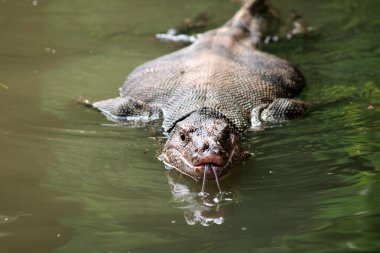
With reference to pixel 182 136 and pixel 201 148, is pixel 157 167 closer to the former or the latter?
pixel 182 136

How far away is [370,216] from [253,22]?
584 cm

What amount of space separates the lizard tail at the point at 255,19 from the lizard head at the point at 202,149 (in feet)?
11.6

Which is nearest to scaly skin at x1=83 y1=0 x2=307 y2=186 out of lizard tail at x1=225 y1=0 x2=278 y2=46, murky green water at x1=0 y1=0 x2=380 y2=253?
murky green water at x1=0 y1=0 x2=380 y2=253

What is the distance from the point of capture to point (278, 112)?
661 centimetres

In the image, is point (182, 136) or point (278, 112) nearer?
point (182, 136)

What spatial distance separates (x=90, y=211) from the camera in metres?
4.38

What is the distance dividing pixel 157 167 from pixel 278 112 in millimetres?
1759

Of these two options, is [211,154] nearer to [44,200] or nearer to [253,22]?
[44,200]

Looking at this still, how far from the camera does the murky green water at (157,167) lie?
155 inches

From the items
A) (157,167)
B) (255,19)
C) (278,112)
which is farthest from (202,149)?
(255,19)

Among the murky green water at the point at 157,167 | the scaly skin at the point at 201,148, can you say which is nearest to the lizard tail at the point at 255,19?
the murky green water at the point at 157,167

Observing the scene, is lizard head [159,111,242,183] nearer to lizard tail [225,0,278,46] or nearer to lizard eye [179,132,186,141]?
lizard eye [179,132,186,141]

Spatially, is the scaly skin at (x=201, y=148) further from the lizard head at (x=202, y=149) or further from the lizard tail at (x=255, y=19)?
the lizard tail at (x=255, y=19)

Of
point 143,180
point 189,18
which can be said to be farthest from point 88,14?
point 143,180
